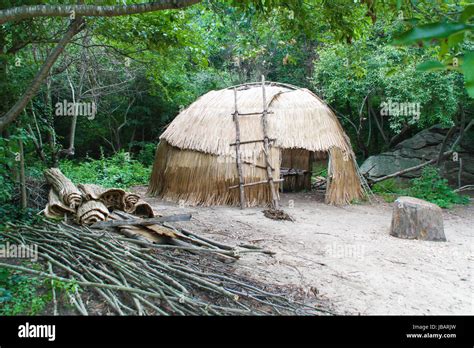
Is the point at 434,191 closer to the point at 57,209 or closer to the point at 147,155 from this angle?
the point at 57,209

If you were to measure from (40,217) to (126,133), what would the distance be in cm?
1215

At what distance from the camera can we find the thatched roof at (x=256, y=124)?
9.45 m

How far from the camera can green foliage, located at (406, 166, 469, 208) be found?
A: 991 centimetres

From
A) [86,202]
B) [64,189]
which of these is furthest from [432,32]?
[64,189]

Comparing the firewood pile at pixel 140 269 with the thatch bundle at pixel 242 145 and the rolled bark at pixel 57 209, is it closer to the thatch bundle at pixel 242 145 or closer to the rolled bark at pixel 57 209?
the rolled bark at pixel 57 209

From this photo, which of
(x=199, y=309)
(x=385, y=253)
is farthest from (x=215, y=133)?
(x=199, y=309)

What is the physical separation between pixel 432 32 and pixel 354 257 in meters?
5.10

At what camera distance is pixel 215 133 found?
955 cm

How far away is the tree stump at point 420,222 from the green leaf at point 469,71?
6.56 m

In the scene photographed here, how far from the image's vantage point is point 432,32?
3.31 feet

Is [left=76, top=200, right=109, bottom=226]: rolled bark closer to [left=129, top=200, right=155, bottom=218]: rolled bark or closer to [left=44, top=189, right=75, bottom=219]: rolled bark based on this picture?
[left=44, top=189, right=75, bottom=219]: rolled bark

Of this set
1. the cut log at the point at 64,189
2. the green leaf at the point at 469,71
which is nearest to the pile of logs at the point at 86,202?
the cut log at the point at 64,189

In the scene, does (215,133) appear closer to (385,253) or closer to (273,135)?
(273,135)
